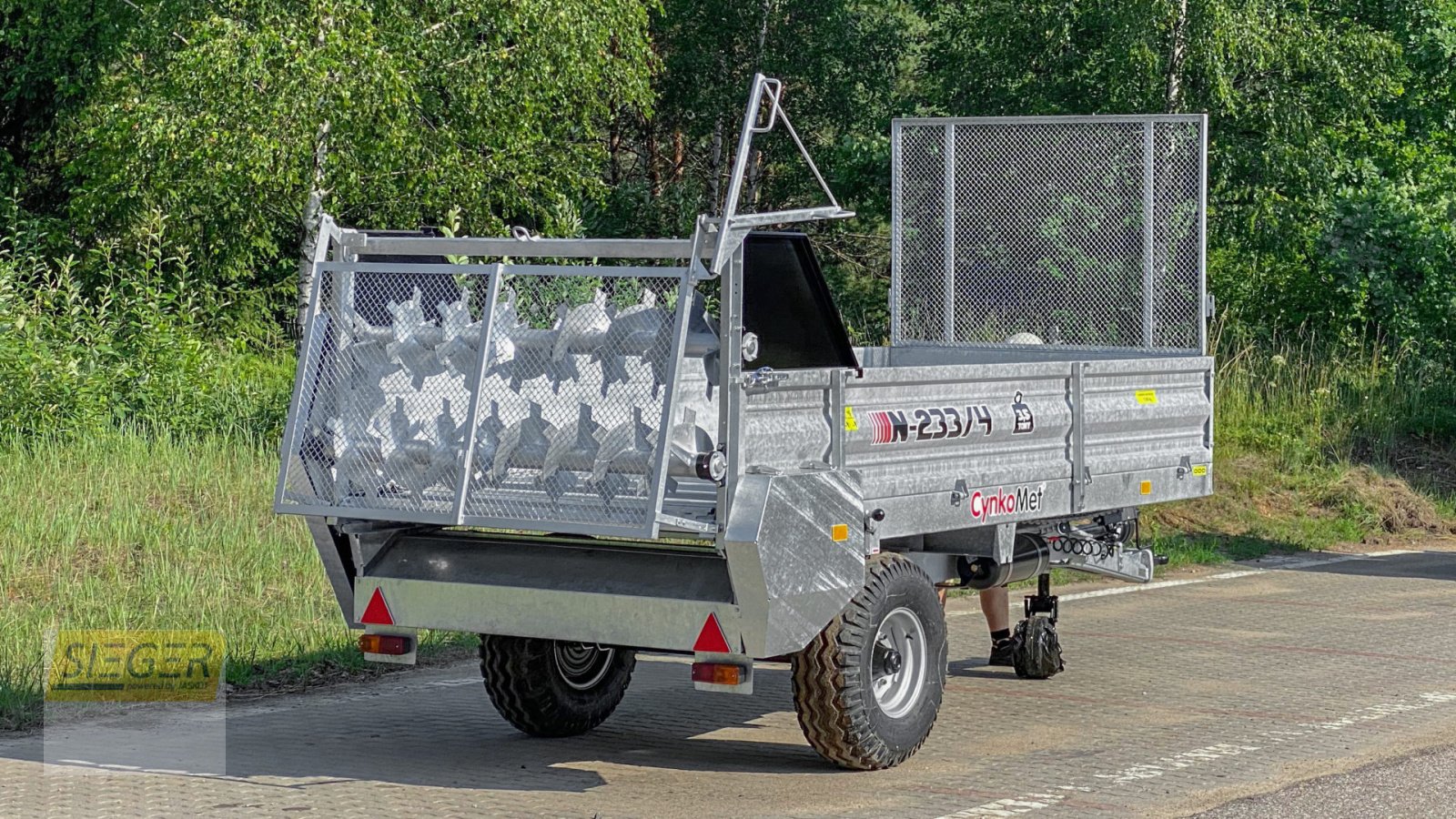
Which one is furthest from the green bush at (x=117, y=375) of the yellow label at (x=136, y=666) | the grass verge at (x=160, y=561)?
the yellow label at (x=136, y=666)

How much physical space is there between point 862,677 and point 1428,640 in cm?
511

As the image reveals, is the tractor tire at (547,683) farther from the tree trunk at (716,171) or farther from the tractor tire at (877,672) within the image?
the tree trunk at (716,171)

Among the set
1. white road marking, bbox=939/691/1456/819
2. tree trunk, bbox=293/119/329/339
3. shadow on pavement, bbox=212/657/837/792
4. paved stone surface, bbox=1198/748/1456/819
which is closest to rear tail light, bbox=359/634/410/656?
shadow on pavement, bbox=212/657/837/792

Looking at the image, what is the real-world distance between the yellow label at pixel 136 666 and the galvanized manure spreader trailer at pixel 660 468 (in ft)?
6.47

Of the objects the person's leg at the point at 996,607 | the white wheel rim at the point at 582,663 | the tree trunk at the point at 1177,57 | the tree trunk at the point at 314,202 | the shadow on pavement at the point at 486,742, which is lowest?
the shadow on pavement at the point at 486,742

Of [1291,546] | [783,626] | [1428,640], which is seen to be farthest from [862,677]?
[1291,546]

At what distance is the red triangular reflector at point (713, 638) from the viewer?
22.2 feet

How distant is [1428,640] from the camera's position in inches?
424

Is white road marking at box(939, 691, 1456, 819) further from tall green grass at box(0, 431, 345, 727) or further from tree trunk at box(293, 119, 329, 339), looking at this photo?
tree trunk at box(293, 119, 329, 339)

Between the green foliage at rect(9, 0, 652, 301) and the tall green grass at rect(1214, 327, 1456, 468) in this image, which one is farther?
the green foliage at rect(9, 0, 652, 301)

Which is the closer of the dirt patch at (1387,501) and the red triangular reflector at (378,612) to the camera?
the red triangular reflector at (378,612)

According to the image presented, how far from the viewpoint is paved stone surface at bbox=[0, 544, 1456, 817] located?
696 centimetres

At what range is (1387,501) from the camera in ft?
55.8

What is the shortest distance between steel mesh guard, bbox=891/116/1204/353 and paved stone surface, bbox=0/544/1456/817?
1.86 m
